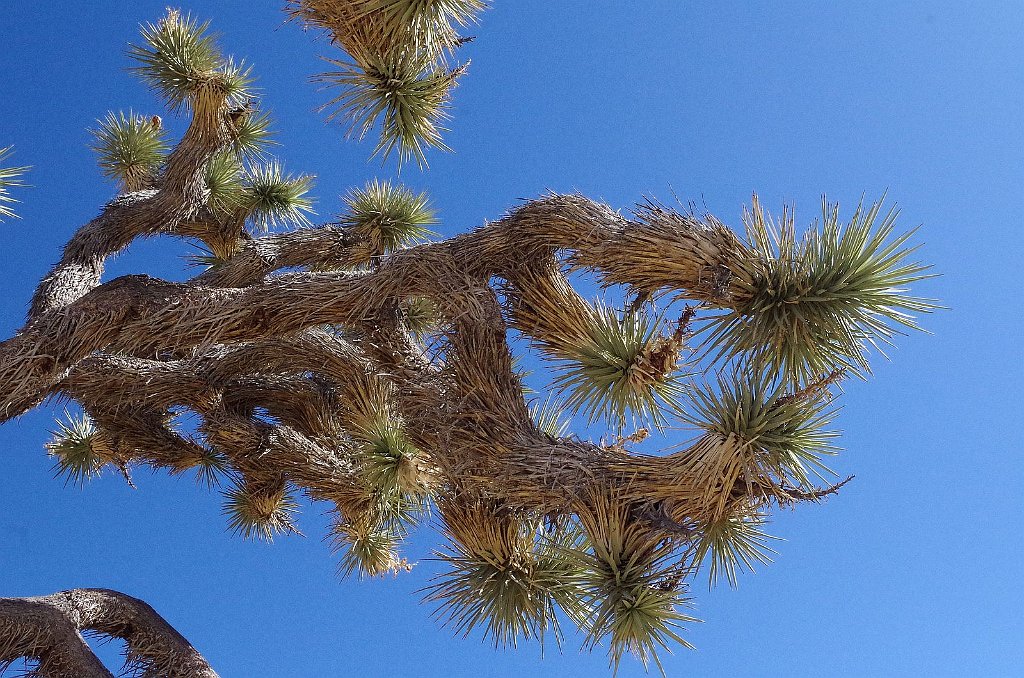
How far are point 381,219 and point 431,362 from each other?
2.05 m

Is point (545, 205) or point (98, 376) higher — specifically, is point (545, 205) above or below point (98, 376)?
above

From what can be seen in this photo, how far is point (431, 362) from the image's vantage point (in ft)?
13.6

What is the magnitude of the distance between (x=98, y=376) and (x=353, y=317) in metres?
2.03

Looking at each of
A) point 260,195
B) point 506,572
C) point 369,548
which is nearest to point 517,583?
point 506,572

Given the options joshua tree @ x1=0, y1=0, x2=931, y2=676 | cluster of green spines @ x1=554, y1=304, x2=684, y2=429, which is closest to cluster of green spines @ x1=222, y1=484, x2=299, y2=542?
joshua tree @ x1=0, y1=0, x2=931, y2=676

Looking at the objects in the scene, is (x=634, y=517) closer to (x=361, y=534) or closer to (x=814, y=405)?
(x=814, y=405)

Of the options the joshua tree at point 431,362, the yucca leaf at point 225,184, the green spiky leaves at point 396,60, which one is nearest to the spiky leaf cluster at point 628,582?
the joshua tree at point 431,362

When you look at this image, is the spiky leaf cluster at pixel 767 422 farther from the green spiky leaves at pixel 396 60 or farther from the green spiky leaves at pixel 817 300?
the green spiky leaves at pixel 396 60

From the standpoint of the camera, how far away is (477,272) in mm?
4062

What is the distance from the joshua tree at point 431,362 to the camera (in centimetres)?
320

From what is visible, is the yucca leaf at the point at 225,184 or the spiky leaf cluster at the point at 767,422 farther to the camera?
the yucca leaf at the point at 225,184


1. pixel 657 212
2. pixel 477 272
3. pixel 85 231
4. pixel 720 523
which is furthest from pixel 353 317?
pixel 85 231

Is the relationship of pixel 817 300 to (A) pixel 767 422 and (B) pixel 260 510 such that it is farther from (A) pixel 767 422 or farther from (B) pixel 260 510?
(B) pixel 260 510

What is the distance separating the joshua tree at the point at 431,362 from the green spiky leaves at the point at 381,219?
0.02m
